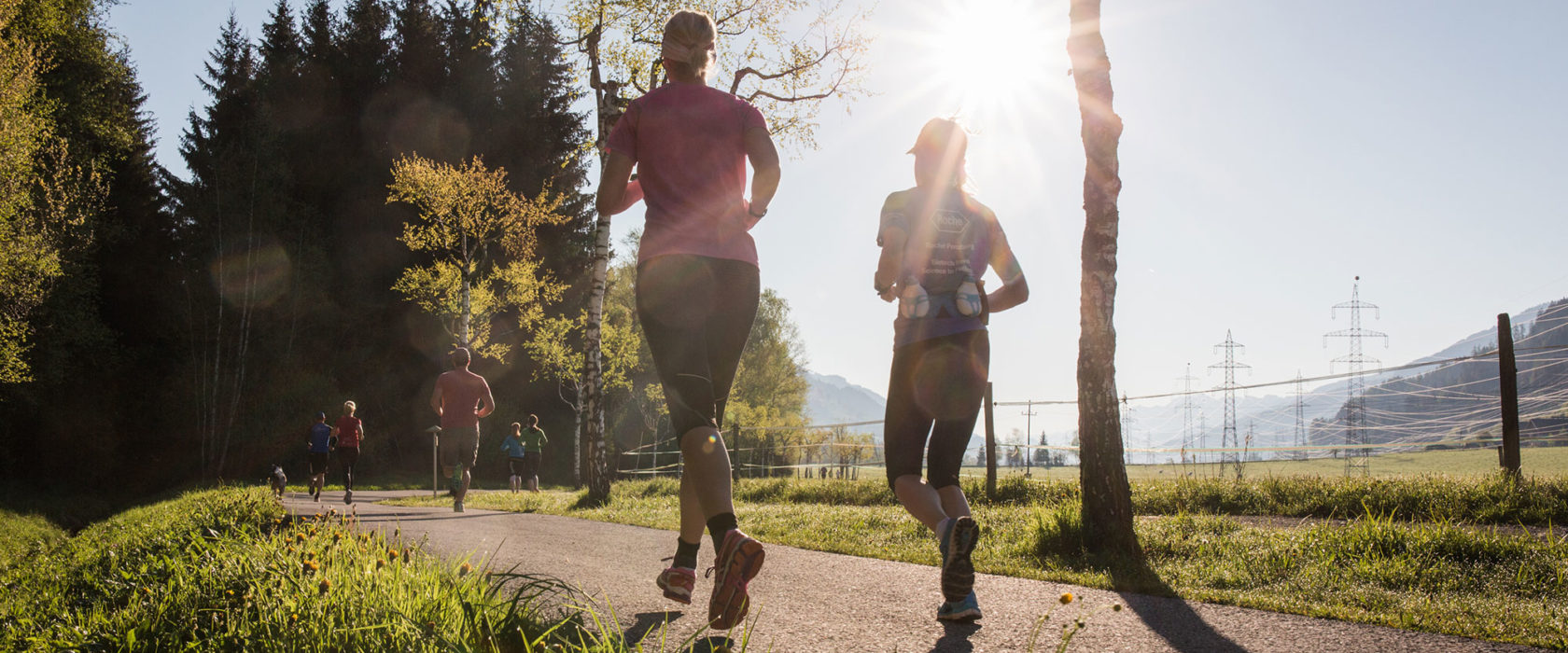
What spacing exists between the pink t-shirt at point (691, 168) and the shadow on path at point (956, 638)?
4.61 ft

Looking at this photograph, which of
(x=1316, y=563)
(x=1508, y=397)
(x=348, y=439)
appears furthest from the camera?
(x=348, y=439)

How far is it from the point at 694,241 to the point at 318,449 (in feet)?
43.5

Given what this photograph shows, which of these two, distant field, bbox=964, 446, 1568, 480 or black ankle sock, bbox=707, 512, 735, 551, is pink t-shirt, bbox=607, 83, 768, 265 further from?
distant field, bbox=964, 446, 1568, 480

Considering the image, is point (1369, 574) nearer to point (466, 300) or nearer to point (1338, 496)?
point (1338, 496)

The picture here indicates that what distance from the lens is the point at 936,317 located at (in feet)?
10.3

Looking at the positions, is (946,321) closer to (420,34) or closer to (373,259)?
(373,259)

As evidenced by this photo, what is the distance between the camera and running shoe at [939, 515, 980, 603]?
111 inches

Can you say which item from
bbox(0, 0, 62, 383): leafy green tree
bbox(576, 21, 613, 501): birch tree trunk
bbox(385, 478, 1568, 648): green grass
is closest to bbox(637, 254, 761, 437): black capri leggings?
bbox(385, 478, 1568, 648): green grass

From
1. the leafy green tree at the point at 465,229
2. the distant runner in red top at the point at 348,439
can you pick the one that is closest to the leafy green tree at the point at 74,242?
the leafy green tree at the point at 465,229

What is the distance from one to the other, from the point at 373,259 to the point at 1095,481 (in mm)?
29203

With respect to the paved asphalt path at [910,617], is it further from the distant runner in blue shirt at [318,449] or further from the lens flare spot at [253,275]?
the lens flare spot at [253,275]

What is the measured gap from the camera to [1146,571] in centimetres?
438

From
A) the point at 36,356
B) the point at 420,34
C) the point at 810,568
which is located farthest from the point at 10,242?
the point at 810,568

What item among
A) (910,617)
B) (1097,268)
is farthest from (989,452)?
(910,617)
